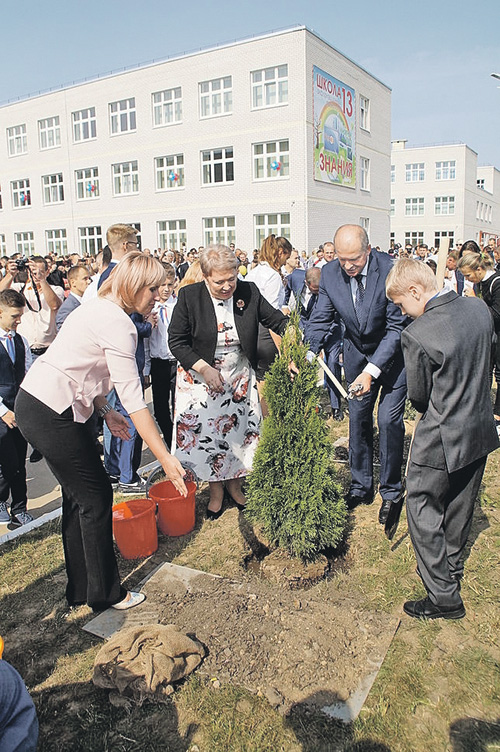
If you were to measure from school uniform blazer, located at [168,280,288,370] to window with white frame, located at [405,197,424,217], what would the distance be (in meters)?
62.1

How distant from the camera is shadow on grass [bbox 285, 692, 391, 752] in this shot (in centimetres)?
238

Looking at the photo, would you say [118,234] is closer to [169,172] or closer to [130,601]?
[130,601]

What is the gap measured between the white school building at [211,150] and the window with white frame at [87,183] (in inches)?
2.4

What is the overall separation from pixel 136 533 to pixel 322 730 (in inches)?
74.1

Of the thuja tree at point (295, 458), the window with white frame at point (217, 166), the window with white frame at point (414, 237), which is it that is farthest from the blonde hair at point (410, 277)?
the window with white frame at point (414, 237)

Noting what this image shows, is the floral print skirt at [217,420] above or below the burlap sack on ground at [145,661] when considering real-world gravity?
above

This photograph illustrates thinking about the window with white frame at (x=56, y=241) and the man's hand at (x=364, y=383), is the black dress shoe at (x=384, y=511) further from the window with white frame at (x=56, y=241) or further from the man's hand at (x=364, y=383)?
the window with white frame at (x=56, y=241)

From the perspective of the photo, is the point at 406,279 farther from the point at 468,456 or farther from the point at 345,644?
the point at 345,644

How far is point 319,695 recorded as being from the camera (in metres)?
2.64

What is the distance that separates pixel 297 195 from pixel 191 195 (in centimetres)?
629

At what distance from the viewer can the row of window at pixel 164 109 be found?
2791 centimetres

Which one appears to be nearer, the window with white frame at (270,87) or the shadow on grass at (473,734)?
the shadow on grass at (473,734)

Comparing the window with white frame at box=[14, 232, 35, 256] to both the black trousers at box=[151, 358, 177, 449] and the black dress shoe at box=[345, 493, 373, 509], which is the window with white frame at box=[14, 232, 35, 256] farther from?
the black dress shoe at box=[345, 493, 373, 509]

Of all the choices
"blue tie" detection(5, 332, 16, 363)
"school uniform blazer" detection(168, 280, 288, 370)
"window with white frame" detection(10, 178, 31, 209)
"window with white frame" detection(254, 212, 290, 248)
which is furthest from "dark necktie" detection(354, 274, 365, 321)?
"window with white frame" detection(10, 178, 31, 209)
